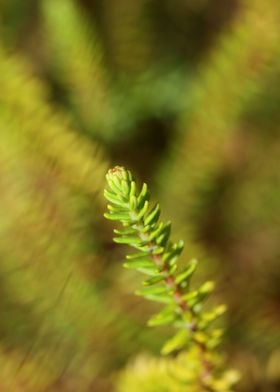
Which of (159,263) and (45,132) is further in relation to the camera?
(45,132)

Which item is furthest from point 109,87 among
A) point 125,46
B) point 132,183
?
point 132,183

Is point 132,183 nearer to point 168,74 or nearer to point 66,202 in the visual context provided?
point 66,202

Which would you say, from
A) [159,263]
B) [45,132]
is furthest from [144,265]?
[45,132]

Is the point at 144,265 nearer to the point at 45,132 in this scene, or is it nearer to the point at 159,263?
the point at 159,263

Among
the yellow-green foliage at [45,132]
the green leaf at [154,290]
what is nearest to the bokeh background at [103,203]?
the yellow-green foliage at [45,132]

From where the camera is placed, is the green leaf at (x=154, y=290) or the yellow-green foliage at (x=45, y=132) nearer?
the green leaf at (x=154, y=290)

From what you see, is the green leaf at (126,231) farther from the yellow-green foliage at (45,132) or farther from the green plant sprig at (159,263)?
the yellow-green foliage at (45,132)
